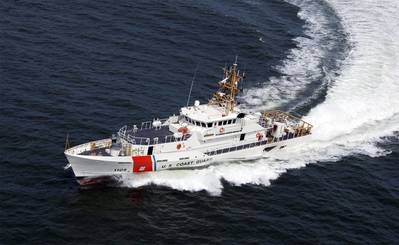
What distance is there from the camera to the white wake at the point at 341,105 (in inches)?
Answer: 2837

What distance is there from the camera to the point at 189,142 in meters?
71.8

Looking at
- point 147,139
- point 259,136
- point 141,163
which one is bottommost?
point 141,163

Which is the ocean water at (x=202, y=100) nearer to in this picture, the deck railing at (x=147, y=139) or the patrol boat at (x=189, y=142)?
the patrol boat at (x=189, y=142)

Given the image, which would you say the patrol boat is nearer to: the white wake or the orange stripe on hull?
the orange stripe on hull

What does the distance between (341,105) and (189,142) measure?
94.7ft

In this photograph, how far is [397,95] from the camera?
9381cm

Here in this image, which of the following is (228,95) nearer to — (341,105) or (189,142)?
(189,142)

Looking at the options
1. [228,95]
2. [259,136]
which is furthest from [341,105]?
[228,95]

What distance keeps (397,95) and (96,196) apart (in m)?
52.4

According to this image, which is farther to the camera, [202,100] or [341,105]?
[341,105]

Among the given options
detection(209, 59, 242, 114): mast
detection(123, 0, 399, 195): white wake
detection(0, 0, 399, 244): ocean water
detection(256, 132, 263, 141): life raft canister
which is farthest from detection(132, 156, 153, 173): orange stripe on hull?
detection(256, 132, 263, 141): life raft canister

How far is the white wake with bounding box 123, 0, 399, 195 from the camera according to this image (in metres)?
72.1

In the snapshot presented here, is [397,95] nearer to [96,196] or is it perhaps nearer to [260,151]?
[260,151]

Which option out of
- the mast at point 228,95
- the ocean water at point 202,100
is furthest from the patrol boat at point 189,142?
the ocean water at point 202,100
